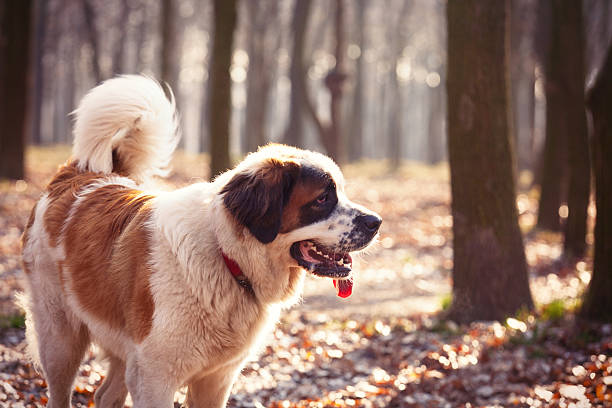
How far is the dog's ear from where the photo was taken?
335cm

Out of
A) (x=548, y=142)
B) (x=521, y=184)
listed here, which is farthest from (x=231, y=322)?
(x=521, y=184)

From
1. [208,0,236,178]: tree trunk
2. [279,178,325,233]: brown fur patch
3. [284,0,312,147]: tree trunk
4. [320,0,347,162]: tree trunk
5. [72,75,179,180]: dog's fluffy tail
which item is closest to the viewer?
[279,178,325,233]: brown fur patch

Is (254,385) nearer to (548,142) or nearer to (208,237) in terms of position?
(208,237)

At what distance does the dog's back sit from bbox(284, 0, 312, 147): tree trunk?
1484 cm

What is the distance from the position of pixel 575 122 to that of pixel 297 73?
36.1 ft

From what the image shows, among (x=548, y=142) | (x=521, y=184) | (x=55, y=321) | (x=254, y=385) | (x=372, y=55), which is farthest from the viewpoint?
(x=372, y=55)

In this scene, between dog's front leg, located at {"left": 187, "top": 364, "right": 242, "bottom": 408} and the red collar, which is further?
dog's front leg, located at {"left": 187, "top": 364, "right": 242, "bottom": 408}

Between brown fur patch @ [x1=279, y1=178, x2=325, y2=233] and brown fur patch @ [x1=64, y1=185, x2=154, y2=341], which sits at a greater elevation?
brown fur patch @ [x1=279, y1=178, x2=325, y2=233]

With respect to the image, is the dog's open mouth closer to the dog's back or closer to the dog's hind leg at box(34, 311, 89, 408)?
the dog's back

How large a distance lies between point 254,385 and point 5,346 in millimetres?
2270

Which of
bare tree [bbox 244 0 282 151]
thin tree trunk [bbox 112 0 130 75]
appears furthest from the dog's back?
thin tree trunk [bbox 112 0 130 75]

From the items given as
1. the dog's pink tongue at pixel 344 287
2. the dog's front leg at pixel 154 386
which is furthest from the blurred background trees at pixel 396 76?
the dog's front leg at pixel 154 386

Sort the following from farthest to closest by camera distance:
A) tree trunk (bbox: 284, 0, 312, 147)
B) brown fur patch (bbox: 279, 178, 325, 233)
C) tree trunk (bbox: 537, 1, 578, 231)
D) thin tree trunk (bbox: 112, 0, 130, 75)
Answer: thin tree trunk (bbox: 112, 0, 130, 75) < tree trunk (bbox: 284, 0, 312, 147) < tree trunk (bbox: 537, 1, 578, 231) < brown fur patch (bbox: 279, 178, 325, 233)

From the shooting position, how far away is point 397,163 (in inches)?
1165
